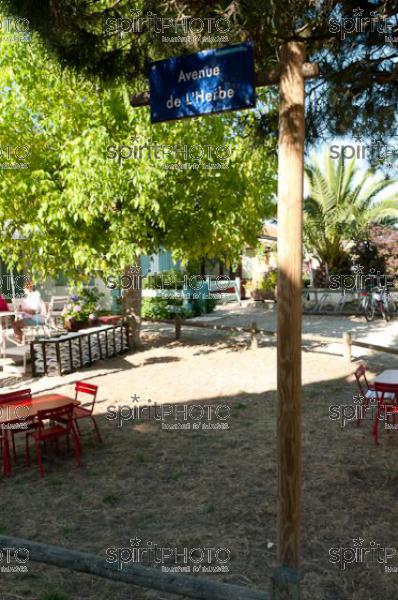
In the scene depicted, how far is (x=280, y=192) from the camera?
10.7ft

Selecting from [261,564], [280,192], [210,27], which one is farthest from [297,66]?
[261,564]

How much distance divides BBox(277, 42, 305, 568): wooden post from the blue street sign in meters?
0.26

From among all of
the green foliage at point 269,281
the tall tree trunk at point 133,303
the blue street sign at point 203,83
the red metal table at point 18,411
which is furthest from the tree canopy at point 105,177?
the green foliage at point 269,281

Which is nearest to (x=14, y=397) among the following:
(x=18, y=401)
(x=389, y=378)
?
(x=18, y=401)

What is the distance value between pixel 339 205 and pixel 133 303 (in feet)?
36.5

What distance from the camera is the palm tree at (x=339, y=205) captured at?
20766mm

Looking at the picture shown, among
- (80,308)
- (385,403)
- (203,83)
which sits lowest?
(385,403)

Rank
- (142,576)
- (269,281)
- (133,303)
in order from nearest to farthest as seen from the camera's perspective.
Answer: (142,576) → (133,303) → (269,281)

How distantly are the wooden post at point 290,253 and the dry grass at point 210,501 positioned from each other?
56.5 inches

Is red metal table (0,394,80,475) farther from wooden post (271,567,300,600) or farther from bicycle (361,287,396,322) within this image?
bicycle (361,287,396,322)

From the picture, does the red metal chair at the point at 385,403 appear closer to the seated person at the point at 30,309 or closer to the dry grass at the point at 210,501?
the dry grass at the point at 210,501

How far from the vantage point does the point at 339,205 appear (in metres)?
20.8

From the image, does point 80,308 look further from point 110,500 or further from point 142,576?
point 142,576

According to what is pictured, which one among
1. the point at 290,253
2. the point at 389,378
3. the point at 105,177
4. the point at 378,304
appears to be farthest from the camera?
the point at 378,304
